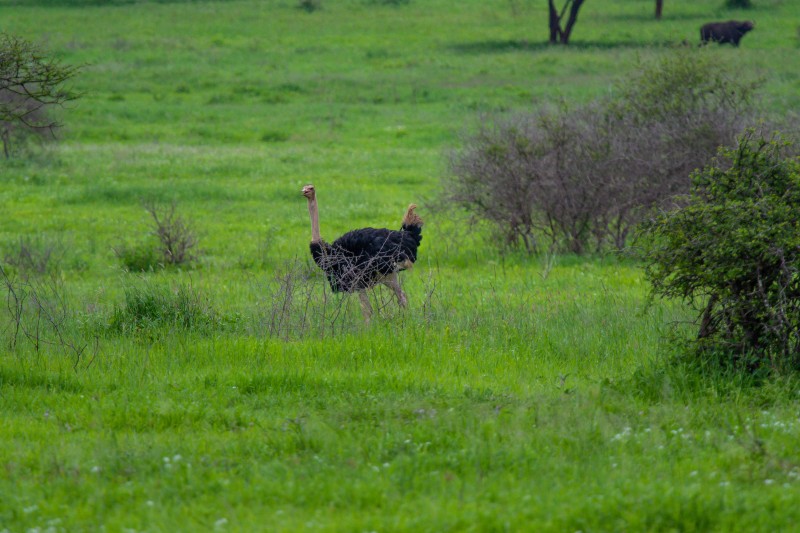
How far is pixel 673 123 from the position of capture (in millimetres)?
15320

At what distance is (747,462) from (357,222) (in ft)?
45.3

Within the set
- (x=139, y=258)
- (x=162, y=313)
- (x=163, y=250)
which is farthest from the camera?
(x=139, y=258)

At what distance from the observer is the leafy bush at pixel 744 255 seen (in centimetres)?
753

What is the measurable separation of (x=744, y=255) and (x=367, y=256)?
420 cm

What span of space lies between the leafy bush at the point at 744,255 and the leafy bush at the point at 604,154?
6801 millimetres

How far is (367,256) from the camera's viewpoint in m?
10.6

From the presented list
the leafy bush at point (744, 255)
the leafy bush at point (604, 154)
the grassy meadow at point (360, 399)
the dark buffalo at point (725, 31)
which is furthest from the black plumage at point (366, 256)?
the dark buffalo at point (725, 31)

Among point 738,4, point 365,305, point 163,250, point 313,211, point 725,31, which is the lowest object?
point 163,250

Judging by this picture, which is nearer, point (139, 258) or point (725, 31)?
point (139, 258)

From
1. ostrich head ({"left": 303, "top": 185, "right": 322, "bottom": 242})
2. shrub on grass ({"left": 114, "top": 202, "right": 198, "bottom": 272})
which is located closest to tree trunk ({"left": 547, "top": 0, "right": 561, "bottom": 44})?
shrub on grass ({"left": 114, "top": 202, "right": 198, "bottom": 272})

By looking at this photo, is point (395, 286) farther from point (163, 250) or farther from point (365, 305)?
point (163, 250)

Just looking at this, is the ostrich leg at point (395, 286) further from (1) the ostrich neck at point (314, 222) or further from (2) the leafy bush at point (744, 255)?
(2) the leafy bush at point (744, 255)

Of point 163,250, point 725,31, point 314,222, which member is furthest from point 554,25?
point 314,222

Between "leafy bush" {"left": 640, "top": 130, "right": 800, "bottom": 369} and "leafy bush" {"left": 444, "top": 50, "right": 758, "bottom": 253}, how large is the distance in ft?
22.3
